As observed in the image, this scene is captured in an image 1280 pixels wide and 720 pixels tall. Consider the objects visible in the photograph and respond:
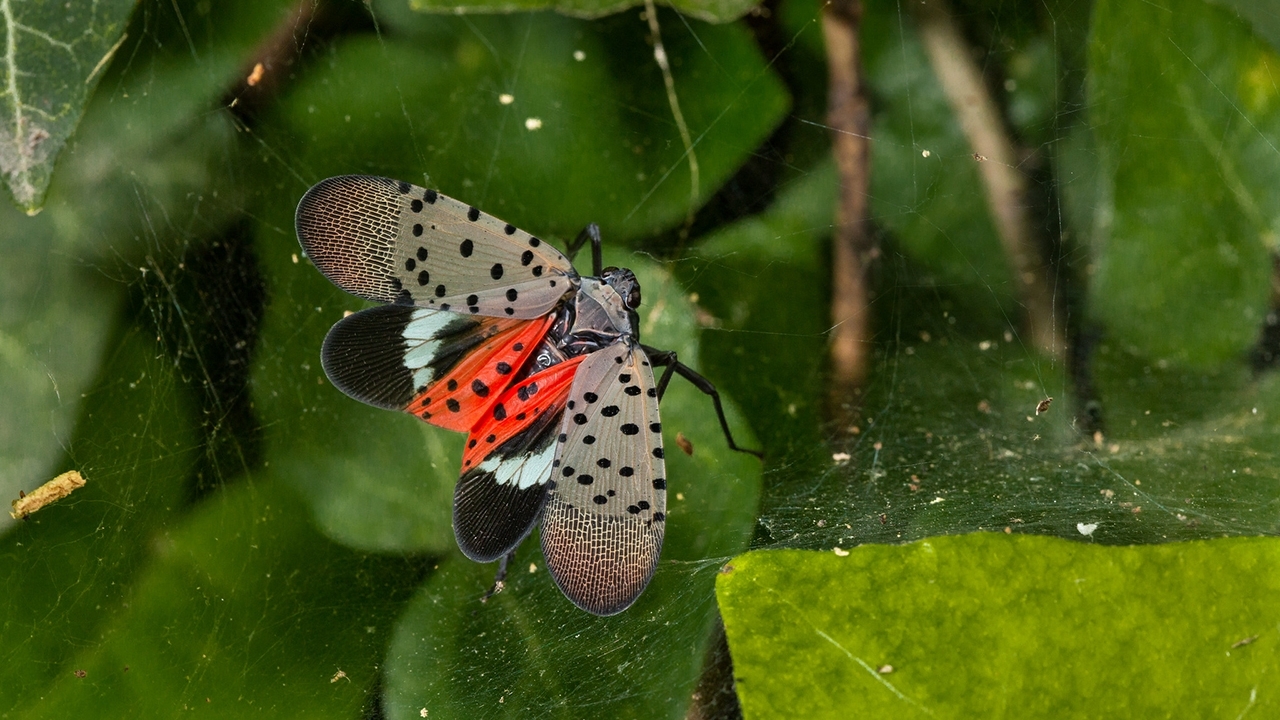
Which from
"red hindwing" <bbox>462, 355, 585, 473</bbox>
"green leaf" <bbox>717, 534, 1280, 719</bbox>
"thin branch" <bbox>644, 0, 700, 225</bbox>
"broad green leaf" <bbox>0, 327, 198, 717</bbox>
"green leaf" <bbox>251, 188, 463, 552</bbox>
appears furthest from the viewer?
"thin branch" <bbox>644, 0, 700, 225</bbox>

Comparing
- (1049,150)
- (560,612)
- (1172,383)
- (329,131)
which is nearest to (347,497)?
(560,612)

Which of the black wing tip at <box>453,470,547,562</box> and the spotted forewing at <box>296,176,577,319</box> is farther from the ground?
the spotted forewing at <box>296,176,577,319</box>

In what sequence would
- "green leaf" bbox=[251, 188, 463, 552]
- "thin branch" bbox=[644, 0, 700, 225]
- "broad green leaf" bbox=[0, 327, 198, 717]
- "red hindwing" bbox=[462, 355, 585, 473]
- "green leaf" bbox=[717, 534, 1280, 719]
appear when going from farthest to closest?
"thin branch" bbox=[644, 0, 700, 225] → "green leaf" bbox=[251, 188, 463, 552] → "red hindwing" bbox=[462, 355, 585, 473] → "broad green leaf" bbox=[0, 327, 198, 717] → "green leaf" bbox=[717, 534, 1280, 719]

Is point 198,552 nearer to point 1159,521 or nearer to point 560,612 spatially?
point 560,612

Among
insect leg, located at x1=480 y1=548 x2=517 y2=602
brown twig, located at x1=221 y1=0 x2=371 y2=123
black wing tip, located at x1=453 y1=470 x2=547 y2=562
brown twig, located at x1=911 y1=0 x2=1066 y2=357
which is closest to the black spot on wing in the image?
black wing tip, located at x1=453 y1=470 x2=547 y2=562

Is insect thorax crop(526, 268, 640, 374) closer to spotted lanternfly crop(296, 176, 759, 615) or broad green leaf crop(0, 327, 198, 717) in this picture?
spotted lanternfly crop(296, 176, 759, 615)

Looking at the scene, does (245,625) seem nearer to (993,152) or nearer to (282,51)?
(282,51)
